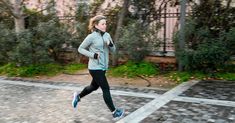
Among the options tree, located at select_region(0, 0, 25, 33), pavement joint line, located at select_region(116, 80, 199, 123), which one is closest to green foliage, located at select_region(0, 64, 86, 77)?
tree, located at select_region(0, 0, 25, 33)

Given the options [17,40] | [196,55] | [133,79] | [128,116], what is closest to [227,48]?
[196,55]

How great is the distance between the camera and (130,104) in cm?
747

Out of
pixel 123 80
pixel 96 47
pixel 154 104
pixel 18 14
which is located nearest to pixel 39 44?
pixel 18 14

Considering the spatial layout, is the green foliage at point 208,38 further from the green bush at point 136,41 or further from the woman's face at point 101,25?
the woman's face at point 101,25

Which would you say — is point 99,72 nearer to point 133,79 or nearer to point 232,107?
point 232,107

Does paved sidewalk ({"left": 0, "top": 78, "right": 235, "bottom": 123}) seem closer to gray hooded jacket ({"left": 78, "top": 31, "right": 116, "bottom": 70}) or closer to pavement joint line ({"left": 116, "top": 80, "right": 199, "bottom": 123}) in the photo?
pavement joint line ({"left": 116, "top": 80, "right": 199, "bottom": 123})

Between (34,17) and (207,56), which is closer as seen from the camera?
(207,56)

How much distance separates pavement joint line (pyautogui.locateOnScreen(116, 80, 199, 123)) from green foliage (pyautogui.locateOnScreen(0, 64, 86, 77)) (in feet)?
13.5

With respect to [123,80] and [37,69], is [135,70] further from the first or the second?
[37,69]

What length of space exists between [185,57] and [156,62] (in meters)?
2.05

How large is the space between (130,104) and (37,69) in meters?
4.93

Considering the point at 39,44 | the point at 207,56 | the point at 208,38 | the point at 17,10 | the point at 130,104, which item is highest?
the point at 17,10

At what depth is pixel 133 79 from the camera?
1035cm

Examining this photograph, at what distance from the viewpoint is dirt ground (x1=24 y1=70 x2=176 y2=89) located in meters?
9.54
